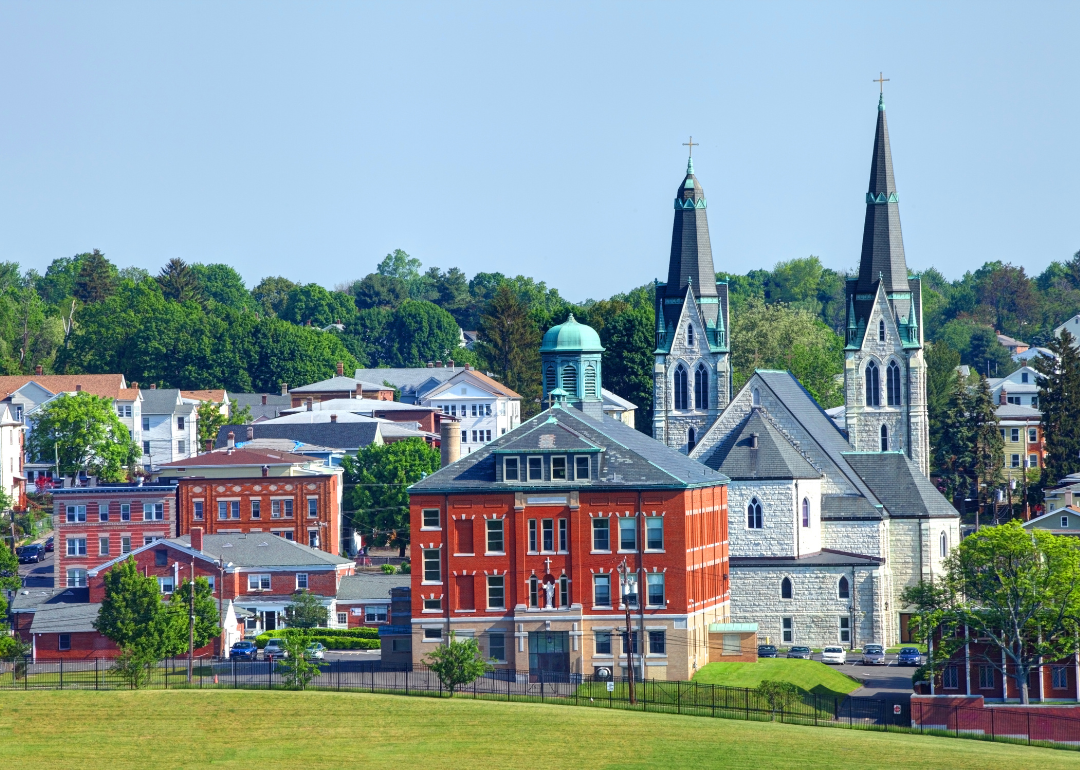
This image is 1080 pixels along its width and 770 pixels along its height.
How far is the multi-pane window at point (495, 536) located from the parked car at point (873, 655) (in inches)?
871

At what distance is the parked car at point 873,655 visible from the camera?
350 ft

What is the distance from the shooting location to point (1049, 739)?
82750 mm

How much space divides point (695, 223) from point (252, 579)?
38.6m

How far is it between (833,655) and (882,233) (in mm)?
34455

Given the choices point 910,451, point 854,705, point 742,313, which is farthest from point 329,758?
point 742,313

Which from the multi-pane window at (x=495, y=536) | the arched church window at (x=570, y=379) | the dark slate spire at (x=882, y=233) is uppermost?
the dark slate spire at (x=882, y=233)

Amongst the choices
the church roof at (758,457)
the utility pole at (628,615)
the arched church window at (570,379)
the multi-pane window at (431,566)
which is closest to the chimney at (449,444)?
the arched church window at (570,379)

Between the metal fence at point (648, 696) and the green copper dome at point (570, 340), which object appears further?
the green copper dome at point (570, 340)

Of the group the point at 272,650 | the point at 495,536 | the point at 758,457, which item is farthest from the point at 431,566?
the point at 758,457

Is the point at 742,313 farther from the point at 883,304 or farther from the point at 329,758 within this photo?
the point at 329,758

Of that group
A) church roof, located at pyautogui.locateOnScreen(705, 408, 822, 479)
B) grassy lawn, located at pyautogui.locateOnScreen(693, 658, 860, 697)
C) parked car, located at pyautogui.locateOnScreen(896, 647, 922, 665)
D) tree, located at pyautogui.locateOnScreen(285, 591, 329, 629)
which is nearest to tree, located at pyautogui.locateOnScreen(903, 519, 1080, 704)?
grassy lawn, located at pyautogui.locateOnScreen(693, 658, 860, 697)

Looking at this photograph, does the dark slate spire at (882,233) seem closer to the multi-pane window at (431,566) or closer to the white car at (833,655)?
the white car at (833,655)

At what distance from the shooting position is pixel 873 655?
107 m

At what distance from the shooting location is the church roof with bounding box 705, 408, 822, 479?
111812 millimetres
